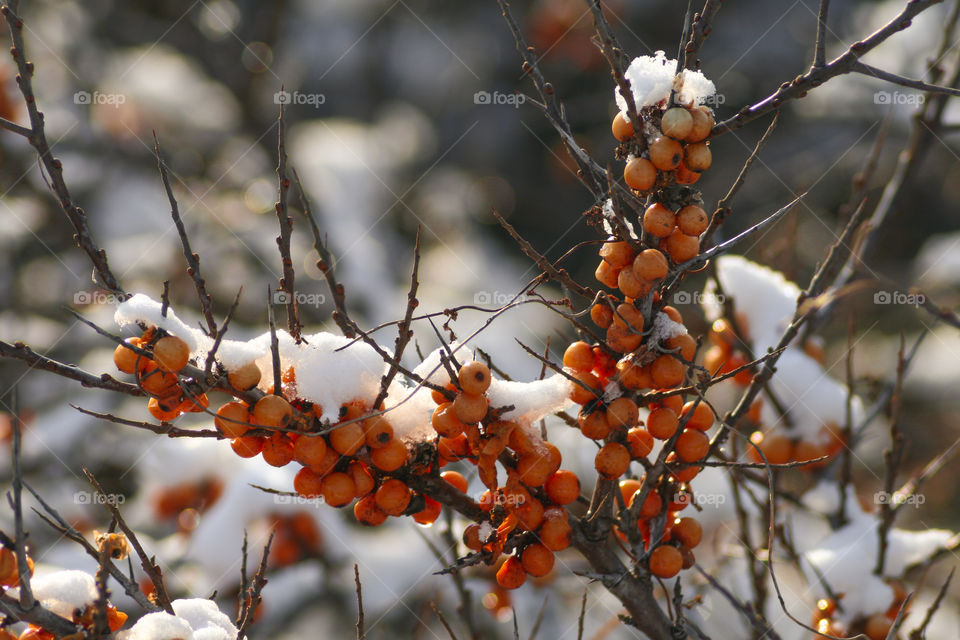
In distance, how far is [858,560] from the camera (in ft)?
6.84

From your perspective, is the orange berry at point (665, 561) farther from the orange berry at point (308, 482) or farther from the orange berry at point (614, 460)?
the orange berry at point (308, 482)

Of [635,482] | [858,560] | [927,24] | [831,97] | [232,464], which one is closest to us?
[635,482]

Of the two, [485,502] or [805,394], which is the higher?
[805,394]

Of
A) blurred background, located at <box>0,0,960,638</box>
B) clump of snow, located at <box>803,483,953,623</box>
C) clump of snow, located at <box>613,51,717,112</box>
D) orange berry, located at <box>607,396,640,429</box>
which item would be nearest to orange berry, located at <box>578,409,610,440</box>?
orange berry, located at <box>607,396,640,429</box>

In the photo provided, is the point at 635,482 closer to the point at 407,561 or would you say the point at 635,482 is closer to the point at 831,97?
the point at 407,561

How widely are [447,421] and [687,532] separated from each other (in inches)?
23.8

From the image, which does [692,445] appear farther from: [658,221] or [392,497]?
[392,497]

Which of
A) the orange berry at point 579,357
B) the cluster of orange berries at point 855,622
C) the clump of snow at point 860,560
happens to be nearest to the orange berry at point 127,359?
the orange berry at point 579,357

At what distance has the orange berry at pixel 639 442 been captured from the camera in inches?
56.3

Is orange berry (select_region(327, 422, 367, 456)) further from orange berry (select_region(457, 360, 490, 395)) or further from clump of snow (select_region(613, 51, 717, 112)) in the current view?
clump of snow (select_region(613, 51, 717, 112))

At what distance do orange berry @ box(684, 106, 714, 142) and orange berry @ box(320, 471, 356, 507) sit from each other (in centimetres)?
88

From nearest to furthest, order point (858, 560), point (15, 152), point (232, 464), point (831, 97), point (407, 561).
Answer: point (858, 560) < point (232, 464) < point (407, 561) < point (15, 152) < point (831, 97)

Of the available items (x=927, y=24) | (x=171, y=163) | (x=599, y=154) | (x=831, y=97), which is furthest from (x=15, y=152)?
(x=927, y=24)

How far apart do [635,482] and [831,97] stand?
5208mm
